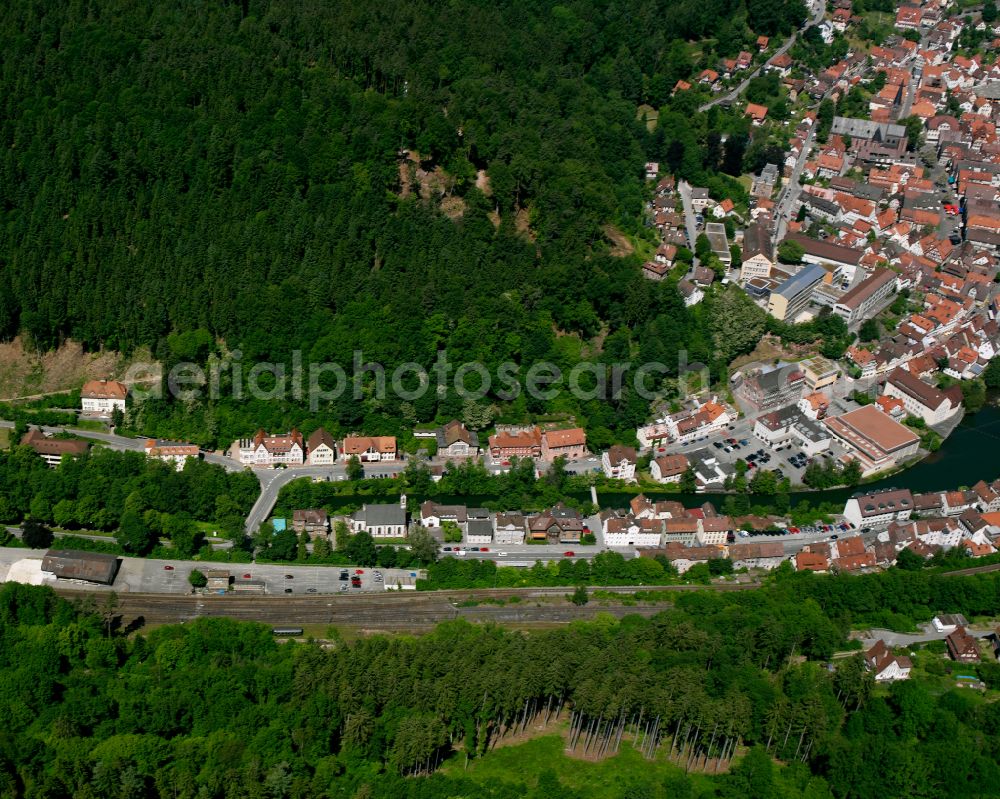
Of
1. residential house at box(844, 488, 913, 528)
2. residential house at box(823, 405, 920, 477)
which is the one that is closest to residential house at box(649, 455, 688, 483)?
residential house at box(844, 488, 913, 528)

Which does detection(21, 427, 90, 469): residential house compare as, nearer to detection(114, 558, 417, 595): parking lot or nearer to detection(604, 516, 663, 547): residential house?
detection(114, 558, 417, 595): parking lot

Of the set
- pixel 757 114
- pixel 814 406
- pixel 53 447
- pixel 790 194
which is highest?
pixel 757 114

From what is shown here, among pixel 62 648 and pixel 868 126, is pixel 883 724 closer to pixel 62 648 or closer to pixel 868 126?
pixel 62 648

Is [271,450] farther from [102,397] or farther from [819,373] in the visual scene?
[819,373]

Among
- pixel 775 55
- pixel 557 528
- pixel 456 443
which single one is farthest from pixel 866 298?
pixel 775 55

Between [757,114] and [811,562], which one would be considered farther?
[757,114]

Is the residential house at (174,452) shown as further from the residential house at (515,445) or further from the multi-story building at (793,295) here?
the multi-story building at (793,295)

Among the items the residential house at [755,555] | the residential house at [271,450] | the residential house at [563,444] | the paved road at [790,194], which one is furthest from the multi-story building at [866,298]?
the residential house at [271,450]

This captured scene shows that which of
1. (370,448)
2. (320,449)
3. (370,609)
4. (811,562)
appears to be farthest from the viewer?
(370,448)
